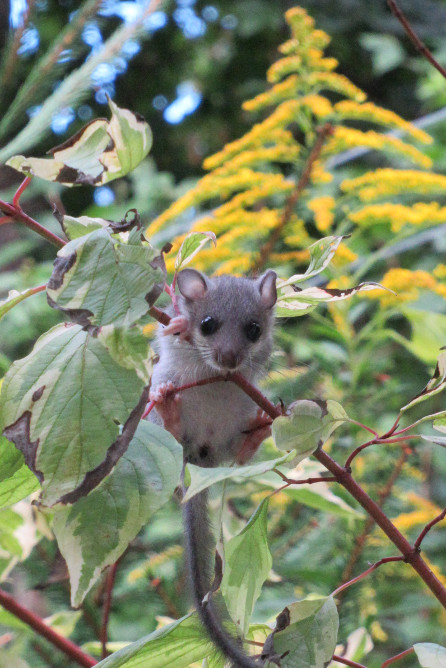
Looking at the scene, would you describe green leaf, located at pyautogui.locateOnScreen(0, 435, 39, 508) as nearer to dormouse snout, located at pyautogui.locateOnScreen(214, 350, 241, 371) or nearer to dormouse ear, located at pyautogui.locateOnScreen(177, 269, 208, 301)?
dormouse snout, located at pyautogui.locateOnScreen(214, 350, 241, 371)

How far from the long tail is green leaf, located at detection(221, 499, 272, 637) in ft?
0.25

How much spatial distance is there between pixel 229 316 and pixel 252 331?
7cm

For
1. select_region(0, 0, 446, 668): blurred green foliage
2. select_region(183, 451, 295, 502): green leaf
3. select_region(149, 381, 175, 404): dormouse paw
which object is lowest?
select_region(0, 0, 446, 668): blurred green foliage

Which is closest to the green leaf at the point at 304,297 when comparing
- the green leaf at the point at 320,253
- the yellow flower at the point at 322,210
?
the green leaf at the point at 320,253

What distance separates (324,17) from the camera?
14.3ft

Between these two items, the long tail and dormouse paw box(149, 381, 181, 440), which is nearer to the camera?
the long tail

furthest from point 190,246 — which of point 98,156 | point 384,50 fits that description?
point 384,50

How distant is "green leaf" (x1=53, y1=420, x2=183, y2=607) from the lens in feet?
2.87

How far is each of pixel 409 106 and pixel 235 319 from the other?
3605mm

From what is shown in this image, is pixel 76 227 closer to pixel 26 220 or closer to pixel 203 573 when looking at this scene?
pixel 26 220

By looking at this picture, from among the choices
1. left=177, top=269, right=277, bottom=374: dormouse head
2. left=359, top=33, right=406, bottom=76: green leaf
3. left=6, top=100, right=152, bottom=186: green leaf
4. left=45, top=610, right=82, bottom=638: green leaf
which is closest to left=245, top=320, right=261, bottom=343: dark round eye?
left=177, top=269, right=277, bottom=374: dormouse head

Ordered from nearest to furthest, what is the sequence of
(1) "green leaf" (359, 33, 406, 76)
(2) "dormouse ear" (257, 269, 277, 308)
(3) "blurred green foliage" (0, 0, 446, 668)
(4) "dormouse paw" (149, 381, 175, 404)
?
1. (4) "dormouse paw" (149, 381, 175, 404)
2. (2) "dormouse ear" (257, 269, 277, 308)
3. (3) "blurred green foliage" (0, 0, 446, 668)
4. (1) "green leaf" (359, 33, 406, 76)

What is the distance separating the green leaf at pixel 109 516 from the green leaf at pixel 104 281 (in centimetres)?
22

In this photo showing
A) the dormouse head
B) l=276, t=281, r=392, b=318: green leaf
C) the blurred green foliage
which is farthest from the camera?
the blurred green foliage
